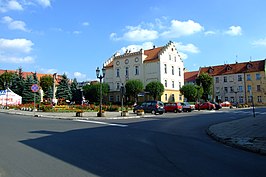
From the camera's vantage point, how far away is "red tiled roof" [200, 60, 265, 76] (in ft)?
261

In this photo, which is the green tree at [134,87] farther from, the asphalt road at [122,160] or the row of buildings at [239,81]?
the asphalt road at [122,160]

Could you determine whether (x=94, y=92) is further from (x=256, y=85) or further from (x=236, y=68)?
(x=256, y=85)

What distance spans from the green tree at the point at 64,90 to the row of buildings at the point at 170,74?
10976 mm

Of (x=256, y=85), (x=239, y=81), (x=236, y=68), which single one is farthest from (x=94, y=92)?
(x=256, y=85)

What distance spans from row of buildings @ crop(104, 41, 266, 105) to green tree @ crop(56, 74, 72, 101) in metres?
11.0

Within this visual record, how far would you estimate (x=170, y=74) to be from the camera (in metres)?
66.6

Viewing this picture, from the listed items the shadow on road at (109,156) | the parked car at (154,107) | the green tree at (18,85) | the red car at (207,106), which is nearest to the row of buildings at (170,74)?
the red car at (207,106)

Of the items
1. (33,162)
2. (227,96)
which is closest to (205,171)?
(33,162)

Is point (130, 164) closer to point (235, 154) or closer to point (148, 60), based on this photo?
point (235, 154)

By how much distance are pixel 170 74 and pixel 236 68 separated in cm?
→ 3023

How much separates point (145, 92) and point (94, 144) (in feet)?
164

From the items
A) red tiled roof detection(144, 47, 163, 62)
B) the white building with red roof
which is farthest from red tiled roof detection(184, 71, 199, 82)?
red tiled roof detection(144, 47, 163, 62)

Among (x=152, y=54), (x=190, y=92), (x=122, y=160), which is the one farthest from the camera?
(x=152, y=54)

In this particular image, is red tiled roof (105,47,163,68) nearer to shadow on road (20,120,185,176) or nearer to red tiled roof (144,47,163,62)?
red tiled roof (144,47,163,62)
